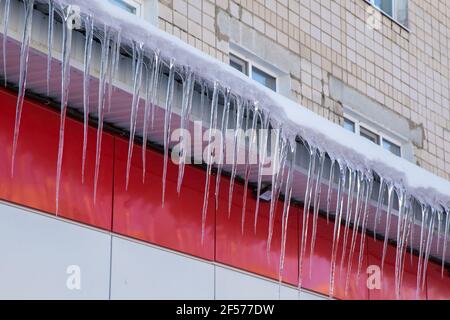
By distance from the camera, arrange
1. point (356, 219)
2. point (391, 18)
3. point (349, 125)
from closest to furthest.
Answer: point (356, 219), point (349, 125), point (391, 18)

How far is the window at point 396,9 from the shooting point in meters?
15.1

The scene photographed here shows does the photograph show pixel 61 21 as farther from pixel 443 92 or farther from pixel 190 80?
pixel 443 92

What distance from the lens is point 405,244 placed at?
13.3 meters

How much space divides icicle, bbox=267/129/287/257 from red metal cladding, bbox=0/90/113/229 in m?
1.49

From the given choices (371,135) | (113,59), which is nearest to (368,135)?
(371,135)

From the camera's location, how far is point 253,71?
487 inches

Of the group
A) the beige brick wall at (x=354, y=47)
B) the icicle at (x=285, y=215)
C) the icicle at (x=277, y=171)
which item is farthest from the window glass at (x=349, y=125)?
the icicle at (x=277, y=171)

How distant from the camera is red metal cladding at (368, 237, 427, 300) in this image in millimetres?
12859

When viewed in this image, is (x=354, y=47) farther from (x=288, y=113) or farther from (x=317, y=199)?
(x=288, y=113)

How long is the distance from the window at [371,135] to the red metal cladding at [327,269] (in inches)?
62.6

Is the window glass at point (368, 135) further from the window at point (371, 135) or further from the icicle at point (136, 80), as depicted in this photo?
the icicle at point (136, 80)

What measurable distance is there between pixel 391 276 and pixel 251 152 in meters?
3.60

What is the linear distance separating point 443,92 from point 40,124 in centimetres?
787

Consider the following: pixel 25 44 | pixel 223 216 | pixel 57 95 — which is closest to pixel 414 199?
pixel 223 216
